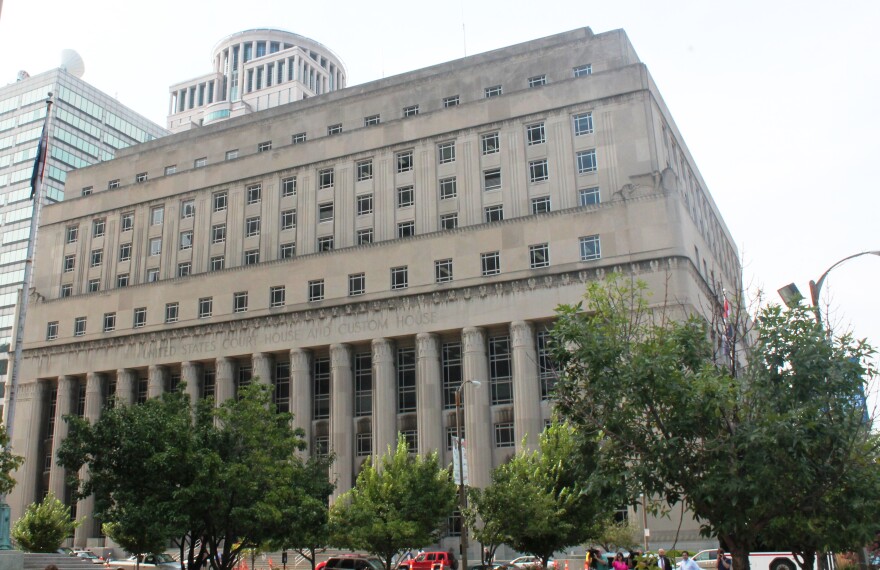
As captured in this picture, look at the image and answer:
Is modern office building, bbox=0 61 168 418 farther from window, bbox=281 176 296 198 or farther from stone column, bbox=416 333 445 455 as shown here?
stone column, bbox=416 333 445 455

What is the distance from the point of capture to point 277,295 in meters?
68.4

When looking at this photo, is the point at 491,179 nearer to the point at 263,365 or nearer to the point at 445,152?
the point at 445,152

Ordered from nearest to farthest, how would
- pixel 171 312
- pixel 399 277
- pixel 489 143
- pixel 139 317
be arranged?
pixel 399 277, pixel 489 143, pixel 171 312, pixel 139 317

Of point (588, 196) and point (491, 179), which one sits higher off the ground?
point (491, 179)

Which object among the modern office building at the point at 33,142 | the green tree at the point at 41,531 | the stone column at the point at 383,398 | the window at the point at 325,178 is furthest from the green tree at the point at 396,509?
the modern office building at the point at 33,142

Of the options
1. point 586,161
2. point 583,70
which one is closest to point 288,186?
point 586,161

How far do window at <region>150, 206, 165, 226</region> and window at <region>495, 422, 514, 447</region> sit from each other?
37.4 m

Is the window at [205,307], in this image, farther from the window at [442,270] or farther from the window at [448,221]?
the window at [448,221]

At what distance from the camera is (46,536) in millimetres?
56156

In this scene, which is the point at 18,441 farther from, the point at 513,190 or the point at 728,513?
the point at 728,513

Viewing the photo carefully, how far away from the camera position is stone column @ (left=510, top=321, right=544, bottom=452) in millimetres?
56719

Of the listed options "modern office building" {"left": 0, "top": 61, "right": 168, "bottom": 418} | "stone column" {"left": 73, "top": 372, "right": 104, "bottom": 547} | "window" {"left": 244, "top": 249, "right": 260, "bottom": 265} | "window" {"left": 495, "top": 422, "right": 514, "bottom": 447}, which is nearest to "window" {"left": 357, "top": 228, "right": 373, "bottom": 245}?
"window" {"left": 244, "top": 249, "right": 260, "bottom": 265}

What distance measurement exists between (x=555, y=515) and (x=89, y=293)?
52.5 meters

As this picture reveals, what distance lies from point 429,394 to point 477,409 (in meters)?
3.78
